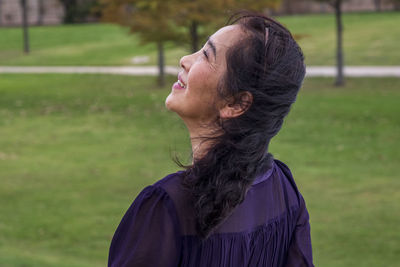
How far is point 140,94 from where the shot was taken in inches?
733

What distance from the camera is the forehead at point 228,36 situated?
166 centimetres

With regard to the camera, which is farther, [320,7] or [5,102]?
[320,7]

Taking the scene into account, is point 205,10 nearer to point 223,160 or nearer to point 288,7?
point 223,160

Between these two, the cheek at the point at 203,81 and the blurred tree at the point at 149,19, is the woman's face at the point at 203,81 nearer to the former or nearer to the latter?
the cheek at the point at 203,81

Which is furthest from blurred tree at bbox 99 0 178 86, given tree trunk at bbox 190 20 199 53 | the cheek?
the cheek

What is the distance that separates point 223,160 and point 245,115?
0.13m

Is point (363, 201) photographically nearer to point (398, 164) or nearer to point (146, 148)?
point (398, 164)

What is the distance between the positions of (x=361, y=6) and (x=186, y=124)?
50.0 m

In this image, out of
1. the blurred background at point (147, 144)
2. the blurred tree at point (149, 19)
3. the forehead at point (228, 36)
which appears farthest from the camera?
the blurred tree at point (149, 19)

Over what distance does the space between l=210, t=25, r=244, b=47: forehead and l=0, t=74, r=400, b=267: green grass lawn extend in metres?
0.34

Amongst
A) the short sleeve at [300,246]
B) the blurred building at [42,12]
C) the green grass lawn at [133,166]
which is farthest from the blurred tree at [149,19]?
the blurred building at [42,12]

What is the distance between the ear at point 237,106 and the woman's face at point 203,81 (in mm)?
21

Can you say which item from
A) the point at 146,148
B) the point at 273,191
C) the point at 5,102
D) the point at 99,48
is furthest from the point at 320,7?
the point at 273,191

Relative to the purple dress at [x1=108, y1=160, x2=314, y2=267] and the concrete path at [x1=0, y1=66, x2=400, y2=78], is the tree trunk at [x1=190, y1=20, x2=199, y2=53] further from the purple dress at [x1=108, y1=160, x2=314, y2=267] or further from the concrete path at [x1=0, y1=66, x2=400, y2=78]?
the purple dress at [x1=108, y1=160, x2=314, y2=267]
